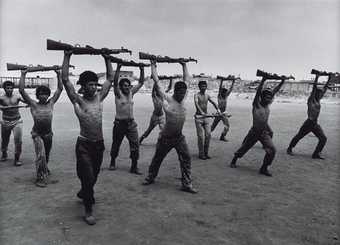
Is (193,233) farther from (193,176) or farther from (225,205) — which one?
(193,176)

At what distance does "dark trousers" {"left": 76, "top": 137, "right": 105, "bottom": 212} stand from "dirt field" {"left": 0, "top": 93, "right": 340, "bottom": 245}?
41 cm

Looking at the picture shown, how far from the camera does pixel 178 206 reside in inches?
214

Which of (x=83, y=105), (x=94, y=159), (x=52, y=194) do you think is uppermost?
(x=83, y=105)

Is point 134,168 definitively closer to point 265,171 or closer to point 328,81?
point 265,171

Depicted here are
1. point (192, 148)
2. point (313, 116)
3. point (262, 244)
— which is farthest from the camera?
point (192, 148)

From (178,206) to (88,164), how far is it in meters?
1.70

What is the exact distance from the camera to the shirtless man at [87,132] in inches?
186

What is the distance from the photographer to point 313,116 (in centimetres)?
973

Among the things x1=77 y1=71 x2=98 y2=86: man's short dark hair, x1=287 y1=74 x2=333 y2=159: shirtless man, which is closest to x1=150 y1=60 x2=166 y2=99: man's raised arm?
x1=77 y1=71 x2=98 y2=86: man's short dark hair

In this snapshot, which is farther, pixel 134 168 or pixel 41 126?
pixel 134 168

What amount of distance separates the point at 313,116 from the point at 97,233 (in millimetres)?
7733

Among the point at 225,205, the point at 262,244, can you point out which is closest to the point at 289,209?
the point at 225,205

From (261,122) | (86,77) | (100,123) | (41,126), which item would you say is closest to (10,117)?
(41,126)

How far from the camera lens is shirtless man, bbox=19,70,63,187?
636 centimetres
